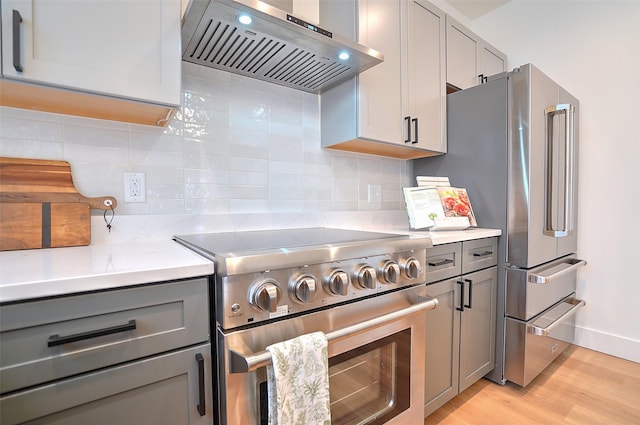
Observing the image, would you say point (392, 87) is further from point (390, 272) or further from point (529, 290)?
point (529, 290)

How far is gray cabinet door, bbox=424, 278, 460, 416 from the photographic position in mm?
Answer: 1430

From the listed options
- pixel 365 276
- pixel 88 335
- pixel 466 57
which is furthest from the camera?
pixel 466 57

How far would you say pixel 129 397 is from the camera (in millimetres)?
720

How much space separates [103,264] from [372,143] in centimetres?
141

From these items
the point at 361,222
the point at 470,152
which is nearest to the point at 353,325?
the point at 361,222

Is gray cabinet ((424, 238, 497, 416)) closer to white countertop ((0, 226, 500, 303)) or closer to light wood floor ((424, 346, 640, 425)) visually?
light wood floor ((424, 346, 640, 425))

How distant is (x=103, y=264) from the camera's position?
78cm

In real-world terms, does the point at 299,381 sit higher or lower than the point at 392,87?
lower

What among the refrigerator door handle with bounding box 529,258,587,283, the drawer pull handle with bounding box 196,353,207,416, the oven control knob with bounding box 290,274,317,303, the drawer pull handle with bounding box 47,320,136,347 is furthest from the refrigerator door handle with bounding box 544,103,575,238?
the drawer pull handle with bounding box 47,320,136,347

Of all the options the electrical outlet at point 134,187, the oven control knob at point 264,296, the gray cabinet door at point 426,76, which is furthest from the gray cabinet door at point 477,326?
the electrical outlet at point 134,187

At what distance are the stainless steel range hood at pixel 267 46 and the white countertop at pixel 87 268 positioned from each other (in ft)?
2.70

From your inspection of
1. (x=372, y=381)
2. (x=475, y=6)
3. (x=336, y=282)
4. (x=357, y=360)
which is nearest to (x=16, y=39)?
(x=336, y=282)

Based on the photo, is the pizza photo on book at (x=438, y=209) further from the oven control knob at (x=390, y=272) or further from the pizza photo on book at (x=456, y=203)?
the oven control knob at (x=390, y=272)

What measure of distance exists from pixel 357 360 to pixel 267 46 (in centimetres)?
129
